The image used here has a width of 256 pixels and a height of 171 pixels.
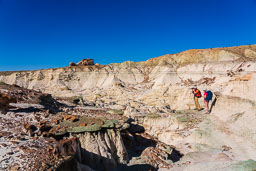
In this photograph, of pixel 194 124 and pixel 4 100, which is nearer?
pixel 4 100

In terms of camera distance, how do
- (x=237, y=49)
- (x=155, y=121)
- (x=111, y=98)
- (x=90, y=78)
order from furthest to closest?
(x=90, y=78)
(x=237, y=49)
(x=111, y=98)
(x=155, y=121)

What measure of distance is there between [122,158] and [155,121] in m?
7.87

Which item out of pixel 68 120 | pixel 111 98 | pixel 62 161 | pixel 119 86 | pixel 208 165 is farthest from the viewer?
pixel 119 86

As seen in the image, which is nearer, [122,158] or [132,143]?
[122,158]

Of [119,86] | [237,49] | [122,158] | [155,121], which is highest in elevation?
[237,49]

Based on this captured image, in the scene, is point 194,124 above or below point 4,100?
below

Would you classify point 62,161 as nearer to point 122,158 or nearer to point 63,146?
point 63,146

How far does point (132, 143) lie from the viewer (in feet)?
45.8

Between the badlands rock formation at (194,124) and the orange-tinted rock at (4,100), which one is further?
the badlands rock formation at (194,124)

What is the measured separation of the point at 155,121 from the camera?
707 inches

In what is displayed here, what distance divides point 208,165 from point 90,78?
44053 mm

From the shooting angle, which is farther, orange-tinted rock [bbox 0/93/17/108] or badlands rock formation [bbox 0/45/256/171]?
badlands rock formation [bbox 0/45/256/171]

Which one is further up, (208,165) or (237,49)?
(237,49)

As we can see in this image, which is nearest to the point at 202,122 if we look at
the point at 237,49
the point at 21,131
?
the point at 21,131
